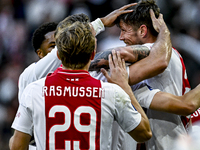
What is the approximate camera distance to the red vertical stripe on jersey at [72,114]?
1621 millimetres

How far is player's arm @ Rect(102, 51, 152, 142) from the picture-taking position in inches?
67.5

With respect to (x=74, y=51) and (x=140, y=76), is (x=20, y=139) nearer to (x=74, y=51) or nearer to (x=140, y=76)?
(x=74, y=51)

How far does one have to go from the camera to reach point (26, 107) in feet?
5.47

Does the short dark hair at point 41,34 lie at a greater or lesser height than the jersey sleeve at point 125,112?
greater

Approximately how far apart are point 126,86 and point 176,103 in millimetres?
496

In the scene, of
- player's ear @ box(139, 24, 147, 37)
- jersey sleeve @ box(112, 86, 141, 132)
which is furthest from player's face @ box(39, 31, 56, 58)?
jersey sleeve @ box(112, 86, 141, 132)

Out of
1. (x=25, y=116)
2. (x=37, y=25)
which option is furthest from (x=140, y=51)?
(x=37, y=25)

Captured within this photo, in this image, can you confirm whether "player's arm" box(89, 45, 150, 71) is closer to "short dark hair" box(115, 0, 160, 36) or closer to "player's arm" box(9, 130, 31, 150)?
"short dark hair" box(115, 0, 160, 36)

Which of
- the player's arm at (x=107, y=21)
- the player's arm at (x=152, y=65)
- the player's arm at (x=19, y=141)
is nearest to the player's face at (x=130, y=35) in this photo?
the player's arm at (x=107, y=21)

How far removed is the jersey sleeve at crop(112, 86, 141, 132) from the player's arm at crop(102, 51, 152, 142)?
42mm

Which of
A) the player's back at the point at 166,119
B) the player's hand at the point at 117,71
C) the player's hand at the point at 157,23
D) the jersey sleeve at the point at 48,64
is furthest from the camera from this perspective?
the player's hand at the point at 157,23

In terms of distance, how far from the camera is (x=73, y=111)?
1.63 meters

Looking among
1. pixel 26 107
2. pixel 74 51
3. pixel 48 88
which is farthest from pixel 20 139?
pixel 74 51

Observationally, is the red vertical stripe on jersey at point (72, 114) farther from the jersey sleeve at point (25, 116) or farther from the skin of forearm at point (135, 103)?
the skin of forearm at point (135, 103)
